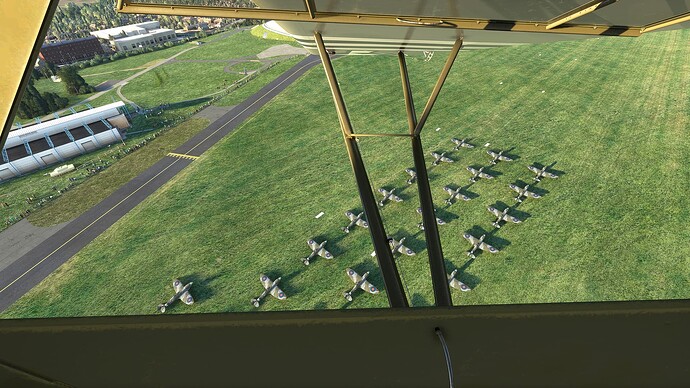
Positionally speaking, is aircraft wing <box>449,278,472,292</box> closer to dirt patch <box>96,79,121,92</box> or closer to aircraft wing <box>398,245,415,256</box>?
aircraft wing <box>398,245,415,256</box>

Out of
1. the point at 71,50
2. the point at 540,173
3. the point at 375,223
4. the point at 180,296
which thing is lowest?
the point at 540,173

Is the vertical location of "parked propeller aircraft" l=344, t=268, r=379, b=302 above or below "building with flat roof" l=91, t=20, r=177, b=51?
below

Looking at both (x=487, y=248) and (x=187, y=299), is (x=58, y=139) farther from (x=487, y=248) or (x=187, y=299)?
(x=487, y=248)

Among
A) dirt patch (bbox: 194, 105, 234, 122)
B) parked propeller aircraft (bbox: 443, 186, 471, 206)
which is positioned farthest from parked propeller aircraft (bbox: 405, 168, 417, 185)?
dirt patch (bbox: 194, 105, 234, 122)

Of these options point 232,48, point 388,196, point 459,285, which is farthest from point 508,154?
point 232,48

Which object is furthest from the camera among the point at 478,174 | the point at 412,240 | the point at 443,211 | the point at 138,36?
the point at 138,36

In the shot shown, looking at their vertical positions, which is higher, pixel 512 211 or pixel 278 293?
pixel 278 293

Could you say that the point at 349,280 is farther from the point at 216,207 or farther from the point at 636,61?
the point at 636,61

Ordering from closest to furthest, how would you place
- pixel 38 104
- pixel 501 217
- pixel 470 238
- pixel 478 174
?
pixel 470 238
pixel 501 217
pixel 478 174
pixel 38 104
